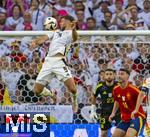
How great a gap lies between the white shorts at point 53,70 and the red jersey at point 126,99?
80 centimetres

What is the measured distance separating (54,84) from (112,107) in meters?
0.99

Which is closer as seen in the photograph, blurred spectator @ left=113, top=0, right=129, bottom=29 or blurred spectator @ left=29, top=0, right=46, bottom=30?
blurred spectator @ left=113, top=0, right=129, bottom=29

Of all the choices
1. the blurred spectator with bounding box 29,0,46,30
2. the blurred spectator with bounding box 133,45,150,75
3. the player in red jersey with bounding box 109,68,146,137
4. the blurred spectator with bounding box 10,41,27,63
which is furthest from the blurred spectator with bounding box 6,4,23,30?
the player in red jersey with bounding box 109,68,146,137

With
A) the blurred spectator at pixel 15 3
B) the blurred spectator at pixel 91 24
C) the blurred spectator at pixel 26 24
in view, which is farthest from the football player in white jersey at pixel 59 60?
the blurred spectator at pixel 15 3

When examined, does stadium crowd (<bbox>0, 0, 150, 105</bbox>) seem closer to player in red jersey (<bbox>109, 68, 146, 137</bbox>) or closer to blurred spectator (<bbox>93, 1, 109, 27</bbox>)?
player in red jersey (<bbox>109, 68, 146, 137</bbox>)

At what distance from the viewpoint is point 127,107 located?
12.3 meters

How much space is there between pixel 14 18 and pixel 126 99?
4.00m

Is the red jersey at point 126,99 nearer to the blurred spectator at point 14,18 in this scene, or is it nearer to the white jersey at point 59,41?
the white jersey at point 59,41

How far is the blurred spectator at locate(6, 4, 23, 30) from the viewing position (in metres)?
15.4

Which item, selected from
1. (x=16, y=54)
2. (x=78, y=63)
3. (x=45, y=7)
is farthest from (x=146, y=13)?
(x=16, y=54)

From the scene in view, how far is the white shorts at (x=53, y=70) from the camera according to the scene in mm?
12297

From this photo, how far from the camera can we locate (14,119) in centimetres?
1190

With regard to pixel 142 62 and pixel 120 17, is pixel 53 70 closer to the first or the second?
pixel 142 62

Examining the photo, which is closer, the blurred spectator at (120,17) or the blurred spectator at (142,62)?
the blurred spectator at (142,62)
